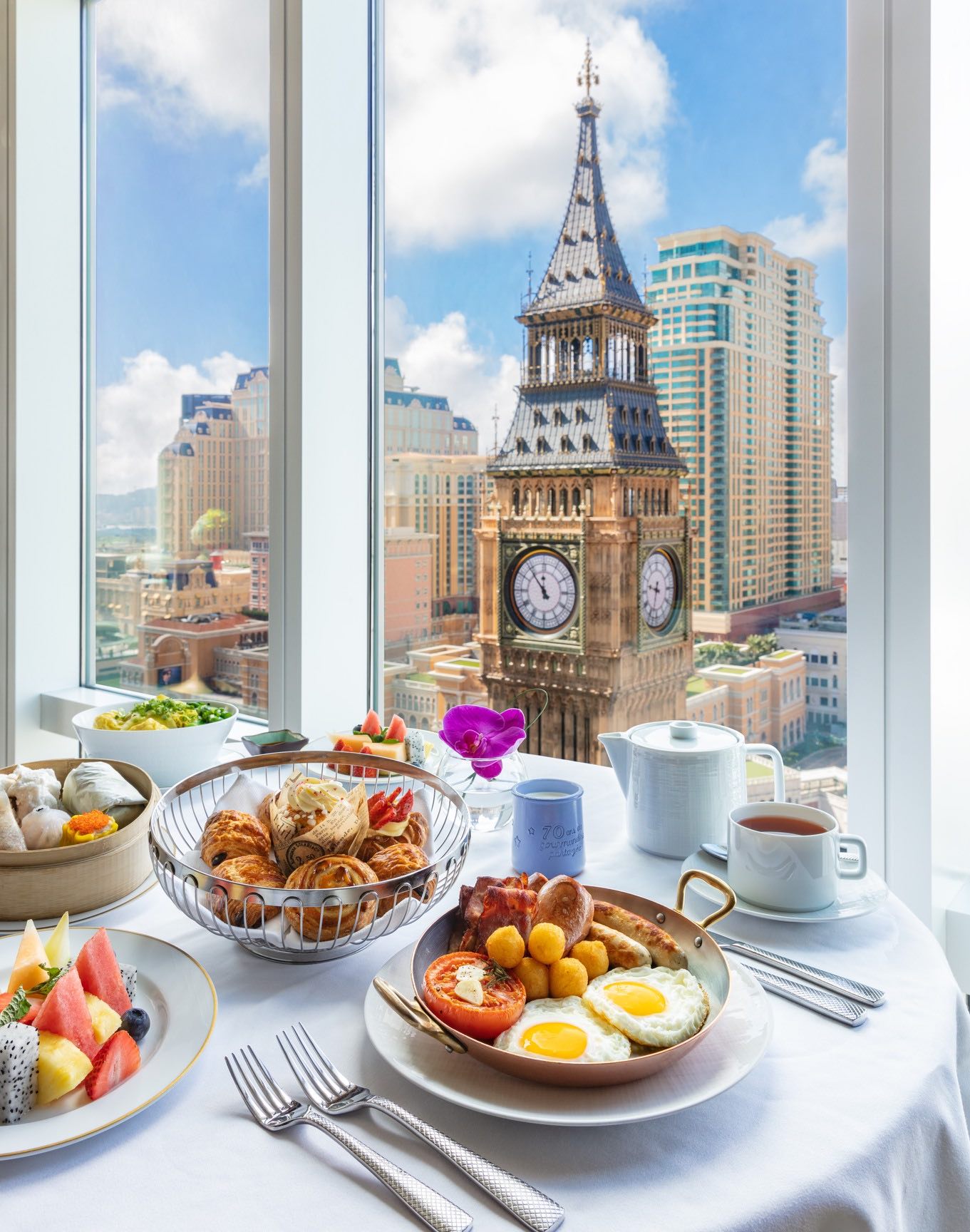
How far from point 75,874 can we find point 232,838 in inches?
6.8

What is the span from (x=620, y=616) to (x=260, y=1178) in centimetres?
110

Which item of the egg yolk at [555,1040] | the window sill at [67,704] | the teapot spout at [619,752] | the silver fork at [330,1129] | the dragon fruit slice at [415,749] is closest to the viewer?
the silver fork at [330,1129]

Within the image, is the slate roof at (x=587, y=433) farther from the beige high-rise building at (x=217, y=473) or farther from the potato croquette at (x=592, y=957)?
the potato croquette at (x=592, y=957)

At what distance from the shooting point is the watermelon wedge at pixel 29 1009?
23.8 inches

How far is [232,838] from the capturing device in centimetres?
80

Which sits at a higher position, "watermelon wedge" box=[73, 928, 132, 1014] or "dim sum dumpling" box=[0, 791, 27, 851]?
"dim sum dumpling" box=[0, 791, 27, 851]

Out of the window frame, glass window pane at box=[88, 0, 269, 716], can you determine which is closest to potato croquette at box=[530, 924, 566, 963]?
the window frame

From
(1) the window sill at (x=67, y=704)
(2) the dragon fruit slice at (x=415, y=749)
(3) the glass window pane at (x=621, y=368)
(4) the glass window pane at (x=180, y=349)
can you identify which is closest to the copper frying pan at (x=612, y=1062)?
(2) the dragon fruit slice at (x=415, y=749)

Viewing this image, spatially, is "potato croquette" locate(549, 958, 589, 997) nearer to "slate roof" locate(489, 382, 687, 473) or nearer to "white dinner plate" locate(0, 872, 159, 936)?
"white dinner plate" locate(0, 872, 159, 936)

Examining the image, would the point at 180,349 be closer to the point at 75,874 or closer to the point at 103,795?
the point at 103,795

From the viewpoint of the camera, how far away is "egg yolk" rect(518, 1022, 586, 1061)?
1.90 feet

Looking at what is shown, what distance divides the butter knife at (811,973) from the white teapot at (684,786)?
7.5 inches

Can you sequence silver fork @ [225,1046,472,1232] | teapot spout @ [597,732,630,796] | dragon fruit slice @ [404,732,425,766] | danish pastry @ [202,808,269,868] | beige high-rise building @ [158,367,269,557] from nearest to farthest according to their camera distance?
silver fork @ [225,1046,472,1232]
danish pastry @ [202,808,269,868]
teapot spout @ [597,732,630,796]
dragon fruit slice @ [404,732,425,766]
beige high-rise building @ [158,367,269,557]

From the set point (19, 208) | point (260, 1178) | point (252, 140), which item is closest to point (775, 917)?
point (260, 1178)
